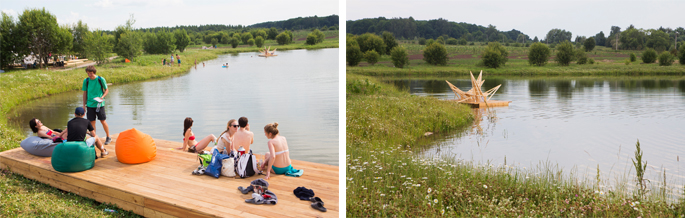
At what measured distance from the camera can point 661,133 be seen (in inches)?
677

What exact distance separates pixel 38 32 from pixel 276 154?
26.7 m

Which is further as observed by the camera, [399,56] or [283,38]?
[283,38]

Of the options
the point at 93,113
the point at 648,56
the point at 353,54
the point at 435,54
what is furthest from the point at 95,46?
the point at 648,56

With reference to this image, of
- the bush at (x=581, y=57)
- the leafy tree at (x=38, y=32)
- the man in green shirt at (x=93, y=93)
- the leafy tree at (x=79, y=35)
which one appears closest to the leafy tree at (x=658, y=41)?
the bush at (x=581, y=57)

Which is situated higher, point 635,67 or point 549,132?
point 635,67

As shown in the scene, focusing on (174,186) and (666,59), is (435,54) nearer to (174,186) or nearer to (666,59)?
(666,59)

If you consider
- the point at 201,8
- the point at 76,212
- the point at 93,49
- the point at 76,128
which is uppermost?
the point at 201,8

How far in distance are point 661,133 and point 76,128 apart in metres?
20.3

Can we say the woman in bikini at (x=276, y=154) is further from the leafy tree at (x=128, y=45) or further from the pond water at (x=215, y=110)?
the leafy tree at (x=128, y=45)

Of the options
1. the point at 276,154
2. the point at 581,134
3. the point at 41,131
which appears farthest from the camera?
the point at 581,134

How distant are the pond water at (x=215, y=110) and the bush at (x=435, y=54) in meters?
23.3

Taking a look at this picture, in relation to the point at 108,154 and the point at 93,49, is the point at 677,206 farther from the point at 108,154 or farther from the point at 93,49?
the point at 93,49

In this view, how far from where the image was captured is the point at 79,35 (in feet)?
110

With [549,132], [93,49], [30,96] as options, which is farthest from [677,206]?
[93,49]
